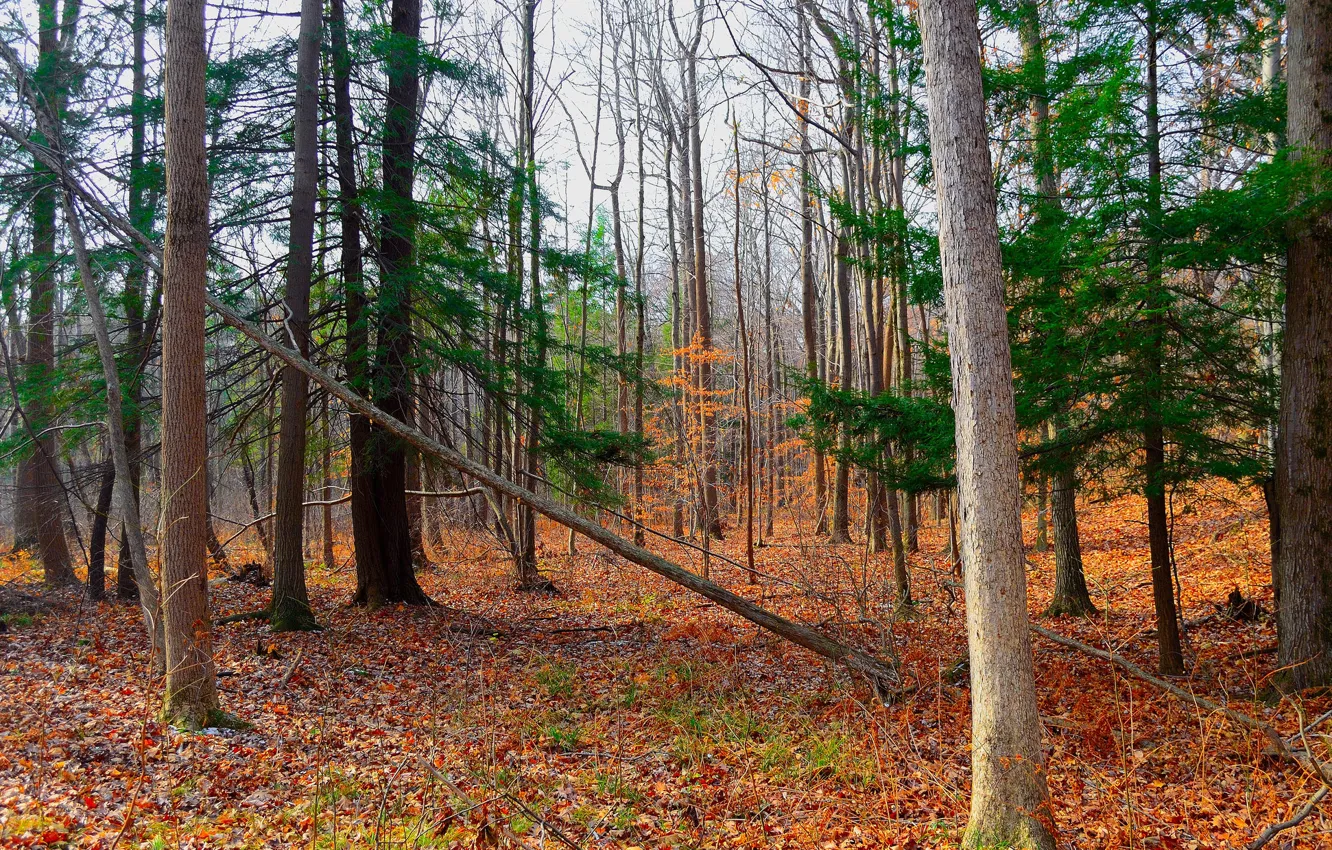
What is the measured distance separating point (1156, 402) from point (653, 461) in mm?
6102

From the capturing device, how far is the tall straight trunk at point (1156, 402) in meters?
6.07

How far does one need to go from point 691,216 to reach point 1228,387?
17.5 metres

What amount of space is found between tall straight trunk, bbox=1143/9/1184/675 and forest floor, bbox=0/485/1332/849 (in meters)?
0.54

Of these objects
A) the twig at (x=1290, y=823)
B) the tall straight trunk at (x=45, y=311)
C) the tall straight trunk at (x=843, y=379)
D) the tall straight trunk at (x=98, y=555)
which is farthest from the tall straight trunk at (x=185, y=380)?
the tall straight trunk at (x=843, y=379)

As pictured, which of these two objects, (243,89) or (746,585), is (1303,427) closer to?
(746,585)

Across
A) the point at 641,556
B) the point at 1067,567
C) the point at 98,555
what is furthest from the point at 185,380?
the point at 1067,567

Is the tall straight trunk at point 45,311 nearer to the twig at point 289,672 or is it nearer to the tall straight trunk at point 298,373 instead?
the tall straight trunk at point 298,373

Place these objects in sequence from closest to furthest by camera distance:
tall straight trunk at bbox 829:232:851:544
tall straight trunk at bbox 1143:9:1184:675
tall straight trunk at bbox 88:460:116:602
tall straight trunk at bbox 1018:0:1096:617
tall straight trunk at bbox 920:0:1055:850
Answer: tall straight trunk at bbox 920:0:1055:850
tall straight trunk at bbox 1143:9:1184:675
tall straight trunk at bbox 1018:0:1096:617
tall straight trunk at bbox 88:460:116:602
tall straight trunk at bbox 829:232:851:544

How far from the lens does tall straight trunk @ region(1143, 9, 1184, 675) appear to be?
6.07 meters

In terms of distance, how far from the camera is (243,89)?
951 cm

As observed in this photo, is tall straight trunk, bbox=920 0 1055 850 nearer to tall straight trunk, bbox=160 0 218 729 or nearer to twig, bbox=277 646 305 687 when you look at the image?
tall straight trunk, bbox=160 0 218 729

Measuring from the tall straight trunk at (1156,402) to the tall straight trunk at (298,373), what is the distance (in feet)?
28.1

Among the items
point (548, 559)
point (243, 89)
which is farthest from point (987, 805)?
point (548, 559)

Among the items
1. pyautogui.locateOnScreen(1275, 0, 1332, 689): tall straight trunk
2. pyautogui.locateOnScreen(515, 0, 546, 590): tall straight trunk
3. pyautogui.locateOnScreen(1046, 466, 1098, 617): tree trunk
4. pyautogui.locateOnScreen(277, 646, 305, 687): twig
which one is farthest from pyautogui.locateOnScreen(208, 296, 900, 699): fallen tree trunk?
pyautogui.locateOnScreen(1046, 466, 1098, 617): tree trunk
